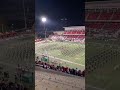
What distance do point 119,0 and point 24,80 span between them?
1590 mm

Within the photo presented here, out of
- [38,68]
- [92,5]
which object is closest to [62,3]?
[92,5]

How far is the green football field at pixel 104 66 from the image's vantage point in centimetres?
271

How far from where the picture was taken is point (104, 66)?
3.11 metres

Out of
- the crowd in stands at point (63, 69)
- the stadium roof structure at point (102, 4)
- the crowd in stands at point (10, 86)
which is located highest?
the stadium roof structure at point (102, 4)

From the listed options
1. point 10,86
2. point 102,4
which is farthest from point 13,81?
point 102,4

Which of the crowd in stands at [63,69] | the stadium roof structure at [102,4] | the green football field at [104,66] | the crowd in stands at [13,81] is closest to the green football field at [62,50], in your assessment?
the green football field at [104,66]

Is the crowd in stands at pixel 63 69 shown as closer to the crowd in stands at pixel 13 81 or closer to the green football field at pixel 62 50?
the crowd in stands at pixel 13 81

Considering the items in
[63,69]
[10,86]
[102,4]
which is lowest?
[10,86]

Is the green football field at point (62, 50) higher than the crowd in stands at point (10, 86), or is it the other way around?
the green football field at point (62, 50)

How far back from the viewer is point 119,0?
8.09 ft

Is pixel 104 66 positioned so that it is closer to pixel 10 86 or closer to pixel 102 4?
pixel 102 4

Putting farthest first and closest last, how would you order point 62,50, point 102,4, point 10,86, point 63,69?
1. point 62,50
2. point 63,69
3. point 10,86
4. point 102,4

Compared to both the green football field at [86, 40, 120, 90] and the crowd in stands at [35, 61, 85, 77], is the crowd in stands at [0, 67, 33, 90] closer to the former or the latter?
the crowd in stands at [35, 61, 85, 77]

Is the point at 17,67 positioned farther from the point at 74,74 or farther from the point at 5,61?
the point at 74,74
